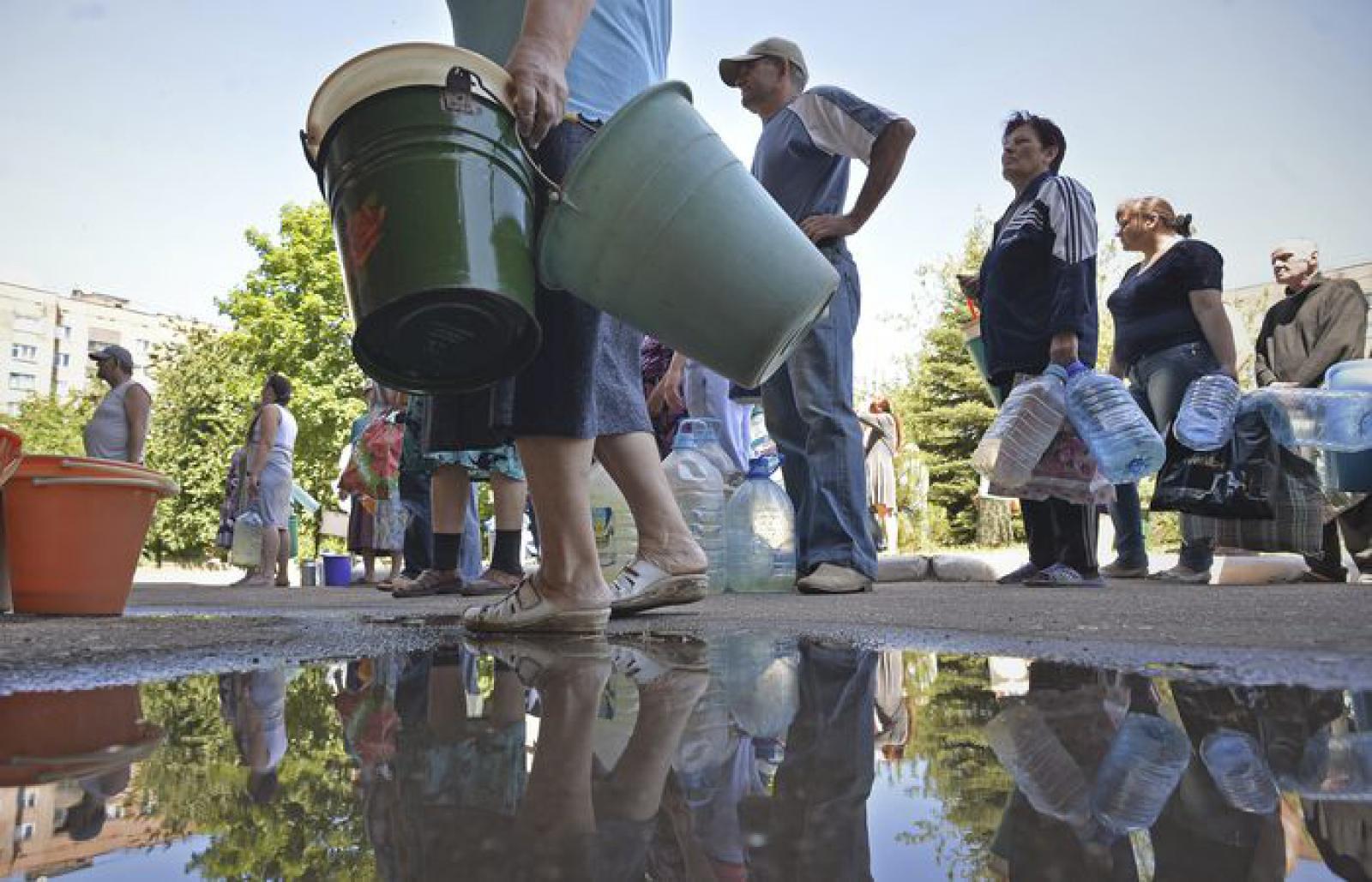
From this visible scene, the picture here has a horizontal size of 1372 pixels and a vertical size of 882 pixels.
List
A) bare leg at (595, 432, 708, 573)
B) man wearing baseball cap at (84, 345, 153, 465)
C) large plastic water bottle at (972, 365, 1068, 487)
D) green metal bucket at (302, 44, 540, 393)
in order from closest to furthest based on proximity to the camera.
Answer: green metal bucket at (302, 44, 540, 393)
bare leg at (595, 432, 708, 573)
large plastic water bottle at (972, 365, 1068, 487)
man wearing baseball cap at (84, 345, 153, 465)

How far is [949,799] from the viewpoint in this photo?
2.25 feet

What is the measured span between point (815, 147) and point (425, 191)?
256 centimetres

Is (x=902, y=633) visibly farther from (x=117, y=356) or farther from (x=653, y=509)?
(x=117, y=356)

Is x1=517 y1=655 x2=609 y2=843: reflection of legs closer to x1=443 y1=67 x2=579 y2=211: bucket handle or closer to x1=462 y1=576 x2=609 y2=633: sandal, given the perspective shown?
x1=462 y1=576 x2=609 y2=633: sandal

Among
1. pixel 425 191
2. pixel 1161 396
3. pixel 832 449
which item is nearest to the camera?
pixel 425 191

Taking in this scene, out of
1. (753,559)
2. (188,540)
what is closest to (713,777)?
(753,559)

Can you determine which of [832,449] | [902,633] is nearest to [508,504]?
[832,449]

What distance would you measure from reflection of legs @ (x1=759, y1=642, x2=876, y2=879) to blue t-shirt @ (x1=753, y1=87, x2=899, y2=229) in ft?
9.72

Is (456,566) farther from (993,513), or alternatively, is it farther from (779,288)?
(993,513)

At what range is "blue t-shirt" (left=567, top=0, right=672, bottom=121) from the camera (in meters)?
2.25

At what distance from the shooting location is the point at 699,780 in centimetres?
75

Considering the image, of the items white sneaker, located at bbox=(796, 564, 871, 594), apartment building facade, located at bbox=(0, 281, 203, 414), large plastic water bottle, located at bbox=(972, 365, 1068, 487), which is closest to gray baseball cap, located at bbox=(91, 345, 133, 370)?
white sneaker, located at bbox=(796, 564, 871, 594)

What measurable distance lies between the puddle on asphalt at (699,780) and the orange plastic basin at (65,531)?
6.66ft

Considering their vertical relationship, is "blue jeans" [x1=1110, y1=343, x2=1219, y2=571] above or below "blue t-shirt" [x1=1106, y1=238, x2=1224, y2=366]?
below
